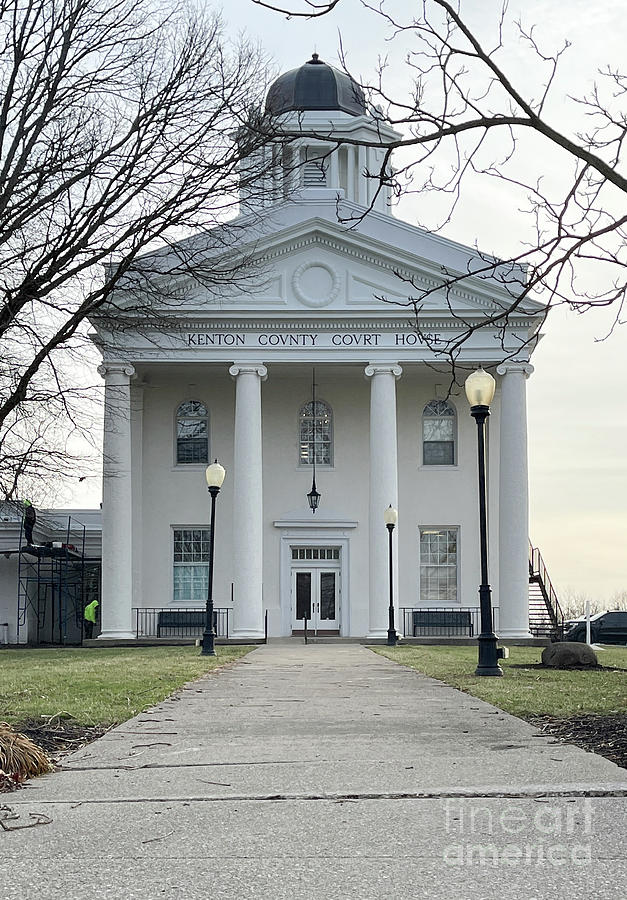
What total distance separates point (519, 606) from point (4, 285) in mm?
28058

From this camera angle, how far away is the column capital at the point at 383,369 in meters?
37.9

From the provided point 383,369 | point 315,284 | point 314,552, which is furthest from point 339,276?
point 314,552

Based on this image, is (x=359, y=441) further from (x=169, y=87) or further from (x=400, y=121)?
(x=400, y=121)

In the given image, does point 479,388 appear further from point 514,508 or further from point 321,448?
point 321,448

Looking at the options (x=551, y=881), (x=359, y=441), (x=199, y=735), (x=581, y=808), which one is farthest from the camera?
(x=359, y=441)

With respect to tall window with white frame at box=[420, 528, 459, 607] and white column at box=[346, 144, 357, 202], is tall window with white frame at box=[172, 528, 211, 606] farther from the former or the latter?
white column at box=[346, 144, 357, 202]

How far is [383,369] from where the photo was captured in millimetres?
37906

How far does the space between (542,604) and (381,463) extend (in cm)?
1026

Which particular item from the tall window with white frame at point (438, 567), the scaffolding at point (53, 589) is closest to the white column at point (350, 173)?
the tall window with white frame at point (438, 567)

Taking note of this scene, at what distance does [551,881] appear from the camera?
163 inches

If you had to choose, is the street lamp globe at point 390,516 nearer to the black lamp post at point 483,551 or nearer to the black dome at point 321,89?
the black lamp post at point 483,551

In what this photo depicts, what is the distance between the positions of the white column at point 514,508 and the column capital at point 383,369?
333cm

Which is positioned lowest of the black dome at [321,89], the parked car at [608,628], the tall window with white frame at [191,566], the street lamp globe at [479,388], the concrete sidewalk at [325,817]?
the parked car at [608,628]

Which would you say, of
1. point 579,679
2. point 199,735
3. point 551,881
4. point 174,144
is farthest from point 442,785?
point 579,679
